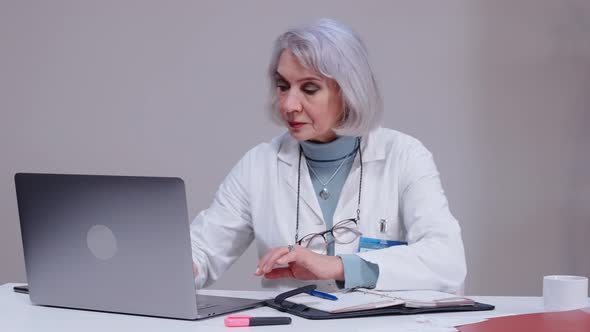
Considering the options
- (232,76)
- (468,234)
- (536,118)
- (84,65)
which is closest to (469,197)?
(468,234)

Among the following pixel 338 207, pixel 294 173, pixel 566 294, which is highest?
pixel 294 173

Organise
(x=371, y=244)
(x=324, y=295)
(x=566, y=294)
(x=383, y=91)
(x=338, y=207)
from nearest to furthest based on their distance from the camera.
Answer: (x=566, y=294) → (x=324, y=295) → (x=371, y=244) → (x=338, y=207) → (x=383, y=91)

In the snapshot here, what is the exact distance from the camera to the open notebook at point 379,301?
1743mm

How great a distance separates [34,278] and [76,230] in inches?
8.0

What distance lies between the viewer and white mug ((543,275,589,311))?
1770 mm

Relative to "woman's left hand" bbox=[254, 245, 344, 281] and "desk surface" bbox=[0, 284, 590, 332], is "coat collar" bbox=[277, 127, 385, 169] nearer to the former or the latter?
"woman's left hand" bbox=[254, 245, 344, 281]

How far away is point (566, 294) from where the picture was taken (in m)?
1.77

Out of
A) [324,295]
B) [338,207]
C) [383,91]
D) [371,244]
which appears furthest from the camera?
[383,91]

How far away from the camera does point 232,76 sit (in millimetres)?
3867

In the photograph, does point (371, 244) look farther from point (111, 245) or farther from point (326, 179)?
point (111, 245)

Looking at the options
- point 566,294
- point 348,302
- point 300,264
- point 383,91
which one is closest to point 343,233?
point 300,264

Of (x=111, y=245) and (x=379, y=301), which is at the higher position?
(x=111, y=245)

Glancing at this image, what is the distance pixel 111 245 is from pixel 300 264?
1.53ft

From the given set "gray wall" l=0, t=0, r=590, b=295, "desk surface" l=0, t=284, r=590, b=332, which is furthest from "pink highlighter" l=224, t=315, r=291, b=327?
"gray wall" l=0, t=0, r=590, b=295
